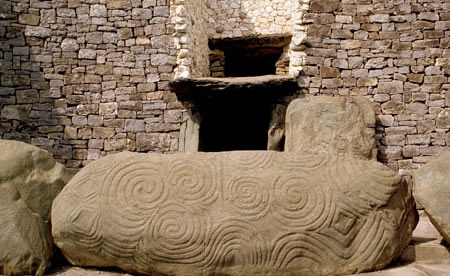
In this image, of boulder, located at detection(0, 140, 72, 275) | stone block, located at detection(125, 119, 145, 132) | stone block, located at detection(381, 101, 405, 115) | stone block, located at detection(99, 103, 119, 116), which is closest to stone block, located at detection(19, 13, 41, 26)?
stone block, located at detection(99, 103, 119, 116)

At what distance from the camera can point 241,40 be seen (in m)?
8.30

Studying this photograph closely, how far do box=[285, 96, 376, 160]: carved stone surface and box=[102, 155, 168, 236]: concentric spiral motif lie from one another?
2891mm

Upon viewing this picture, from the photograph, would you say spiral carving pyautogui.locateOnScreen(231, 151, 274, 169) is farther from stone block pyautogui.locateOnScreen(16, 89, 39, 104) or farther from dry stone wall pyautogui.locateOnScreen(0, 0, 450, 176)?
stone block pyautogui.locateOnScreen(16, 89, 39, 104)

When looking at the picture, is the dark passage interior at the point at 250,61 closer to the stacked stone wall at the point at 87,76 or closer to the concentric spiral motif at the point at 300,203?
the stacked stone wall at the point at 87,76

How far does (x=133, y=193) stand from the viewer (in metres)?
3.67

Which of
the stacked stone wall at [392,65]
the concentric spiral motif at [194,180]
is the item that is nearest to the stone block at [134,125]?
the stacked stone wall at [392,65]

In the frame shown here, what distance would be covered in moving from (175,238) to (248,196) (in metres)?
0.66

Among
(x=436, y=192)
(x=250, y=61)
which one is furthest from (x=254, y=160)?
(x=250, y=61)

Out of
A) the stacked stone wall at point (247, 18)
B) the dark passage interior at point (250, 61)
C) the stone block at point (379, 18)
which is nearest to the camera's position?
the stone block at point (379, 18)

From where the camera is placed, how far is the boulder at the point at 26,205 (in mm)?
3584

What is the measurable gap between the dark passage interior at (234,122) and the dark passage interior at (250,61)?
3.84 ft

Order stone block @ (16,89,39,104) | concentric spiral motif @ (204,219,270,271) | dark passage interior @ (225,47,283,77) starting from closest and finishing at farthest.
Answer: concentric spiral motif @ (204,219,270,271) → stone block @ (16,89,39,104) → dark passage interior @ (225,47,283,77)

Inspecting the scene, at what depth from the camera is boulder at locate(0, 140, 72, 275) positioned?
3.58 meters

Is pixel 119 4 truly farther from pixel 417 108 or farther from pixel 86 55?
pixel 417 108
